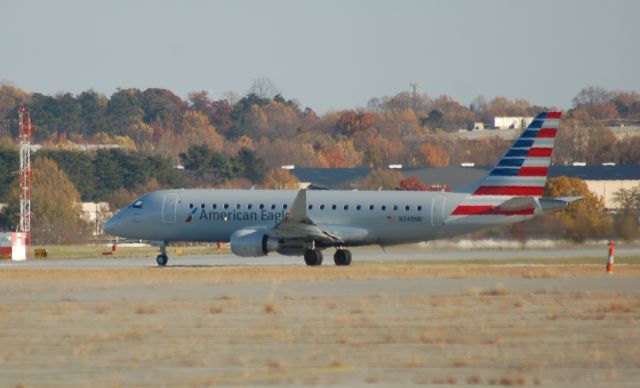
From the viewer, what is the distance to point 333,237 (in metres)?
51.8

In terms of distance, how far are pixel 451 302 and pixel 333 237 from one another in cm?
2022

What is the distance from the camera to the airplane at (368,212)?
167 feet

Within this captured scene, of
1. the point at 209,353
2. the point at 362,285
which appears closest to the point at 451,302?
the point at 362,285

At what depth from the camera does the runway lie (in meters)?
54.6

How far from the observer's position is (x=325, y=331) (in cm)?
2550

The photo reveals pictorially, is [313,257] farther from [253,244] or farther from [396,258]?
[396,258]

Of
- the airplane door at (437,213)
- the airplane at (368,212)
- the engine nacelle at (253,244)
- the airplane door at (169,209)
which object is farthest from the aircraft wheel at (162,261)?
the airplane door at (437,213)

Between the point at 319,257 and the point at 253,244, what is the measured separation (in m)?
2.71

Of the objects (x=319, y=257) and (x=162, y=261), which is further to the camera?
(x=162, y=261)

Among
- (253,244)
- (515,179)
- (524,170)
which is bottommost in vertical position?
(253,244)

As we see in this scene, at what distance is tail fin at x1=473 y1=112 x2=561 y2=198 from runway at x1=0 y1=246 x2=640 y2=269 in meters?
3.23

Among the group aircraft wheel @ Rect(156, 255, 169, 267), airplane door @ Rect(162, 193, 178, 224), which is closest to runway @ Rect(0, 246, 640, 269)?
aircraft wheel @ Rect(156, 255, 169, 267)

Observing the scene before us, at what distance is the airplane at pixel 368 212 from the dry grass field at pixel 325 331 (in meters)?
8.80

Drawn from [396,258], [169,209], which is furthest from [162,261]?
[396,258]
